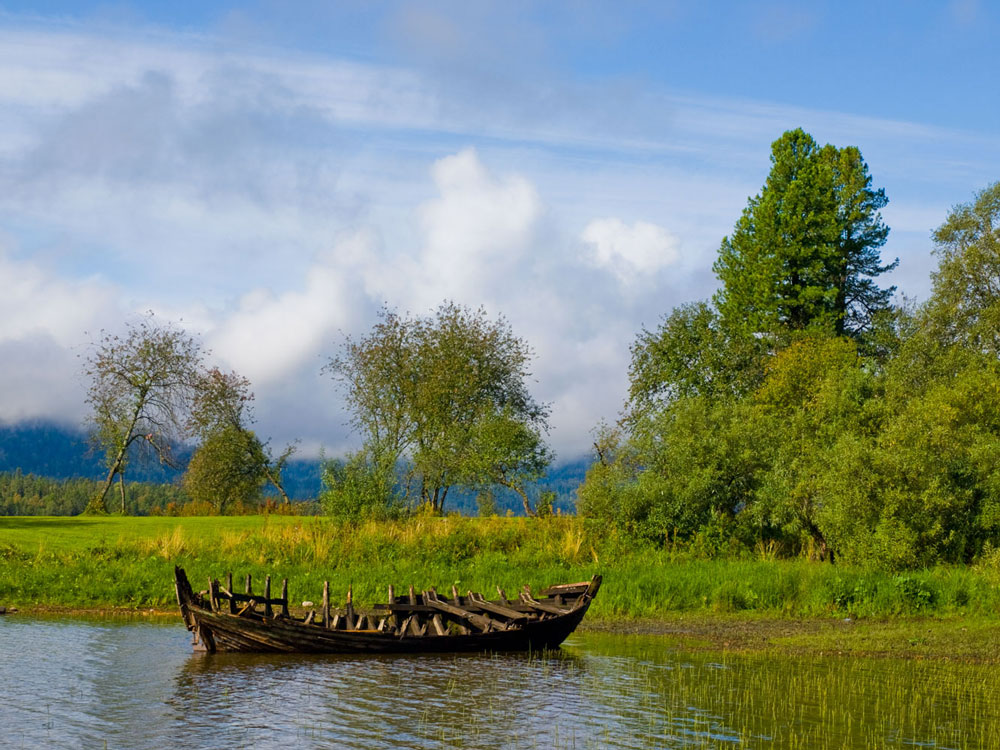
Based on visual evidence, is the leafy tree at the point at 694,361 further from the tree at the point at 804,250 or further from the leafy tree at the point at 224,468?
the leafy tree at the point at 224,468

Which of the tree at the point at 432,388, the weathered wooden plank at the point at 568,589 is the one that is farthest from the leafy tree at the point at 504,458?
the weathered wooden plank at the point at 568,589

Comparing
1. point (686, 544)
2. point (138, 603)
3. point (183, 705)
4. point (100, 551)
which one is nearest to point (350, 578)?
point (138, 603)

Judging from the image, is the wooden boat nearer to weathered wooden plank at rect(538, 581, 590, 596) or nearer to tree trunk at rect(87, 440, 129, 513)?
weathered wooden plank at rect(538, 581, 590, 596)

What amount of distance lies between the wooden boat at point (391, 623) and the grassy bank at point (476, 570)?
17.5 ft

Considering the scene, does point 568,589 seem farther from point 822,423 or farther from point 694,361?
point 694,361

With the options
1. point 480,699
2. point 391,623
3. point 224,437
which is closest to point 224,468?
point 224,437

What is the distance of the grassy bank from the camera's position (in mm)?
30078

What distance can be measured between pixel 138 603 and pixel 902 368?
1295 inches

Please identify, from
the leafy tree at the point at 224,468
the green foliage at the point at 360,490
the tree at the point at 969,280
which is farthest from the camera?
the leafy tree at the point at 224,468

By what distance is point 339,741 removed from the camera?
1527 centimetres

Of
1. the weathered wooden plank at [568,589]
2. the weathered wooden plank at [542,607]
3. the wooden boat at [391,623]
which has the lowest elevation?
the wooden boat at [391,623]

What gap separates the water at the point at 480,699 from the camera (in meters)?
15.6

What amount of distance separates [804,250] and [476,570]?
35179 mm

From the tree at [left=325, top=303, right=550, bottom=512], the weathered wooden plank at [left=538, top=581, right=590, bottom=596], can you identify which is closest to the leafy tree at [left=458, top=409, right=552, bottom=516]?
the tree at [left=325, top=303, right=550, bottom=512]
